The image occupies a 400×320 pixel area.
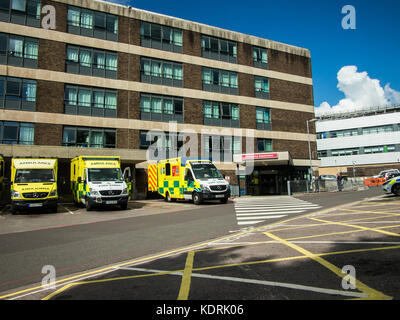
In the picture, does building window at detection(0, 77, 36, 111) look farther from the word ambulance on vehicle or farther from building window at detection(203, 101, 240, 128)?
the word ambulance on vehicle

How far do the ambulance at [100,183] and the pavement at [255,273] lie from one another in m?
9.13

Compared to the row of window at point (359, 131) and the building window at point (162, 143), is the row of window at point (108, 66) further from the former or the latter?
the row of window at point (359, 131)

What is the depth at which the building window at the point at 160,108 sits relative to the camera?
84.4ft

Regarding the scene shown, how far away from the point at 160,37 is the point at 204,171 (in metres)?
16.2

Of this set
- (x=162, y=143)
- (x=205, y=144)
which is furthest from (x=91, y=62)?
(x=205, y=144)

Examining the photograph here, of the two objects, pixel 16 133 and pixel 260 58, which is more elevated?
pixel 260 58

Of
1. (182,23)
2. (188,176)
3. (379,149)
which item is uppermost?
(182,23)

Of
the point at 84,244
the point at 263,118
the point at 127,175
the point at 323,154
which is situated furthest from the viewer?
the point at 323,154

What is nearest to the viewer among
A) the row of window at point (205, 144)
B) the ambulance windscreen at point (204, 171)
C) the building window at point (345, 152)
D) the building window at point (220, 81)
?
the ambulance windscreen at point (204, 171)

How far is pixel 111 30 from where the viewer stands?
25359mm

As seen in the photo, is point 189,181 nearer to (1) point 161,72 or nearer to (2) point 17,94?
(1) point 161,72

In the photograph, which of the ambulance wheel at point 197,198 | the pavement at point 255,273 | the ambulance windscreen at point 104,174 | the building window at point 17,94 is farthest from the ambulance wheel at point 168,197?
the pavement at point 255,273

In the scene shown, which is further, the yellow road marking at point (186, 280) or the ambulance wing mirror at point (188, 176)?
the ambulance wing mirror at point (188, 176)
